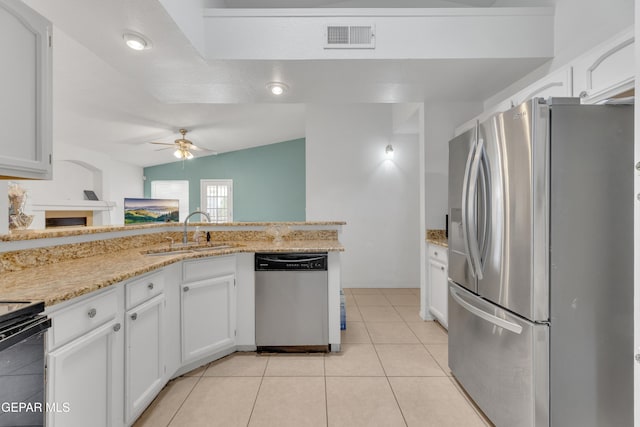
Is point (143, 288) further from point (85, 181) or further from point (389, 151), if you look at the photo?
point (85, 181)

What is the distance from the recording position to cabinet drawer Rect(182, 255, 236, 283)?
6.93 feet

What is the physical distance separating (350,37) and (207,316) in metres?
2.29

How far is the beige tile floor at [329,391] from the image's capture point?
1.73m

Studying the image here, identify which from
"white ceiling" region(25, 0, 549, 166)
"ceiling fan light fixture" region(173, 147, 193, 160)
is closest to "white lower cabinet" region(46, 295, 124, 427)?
"white ceiling" region(25, 0, 549, 166)

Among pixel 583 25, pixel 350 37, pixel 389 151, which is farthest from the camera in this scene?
pixel 389 151

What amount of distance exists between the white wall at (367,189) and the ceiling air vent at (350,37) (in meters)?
2.44

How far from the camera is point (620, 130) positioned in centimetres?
131

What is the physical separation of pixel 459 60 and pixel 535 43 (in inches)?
22.6

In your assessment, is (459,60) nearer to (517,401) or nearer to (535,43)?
(535,43)

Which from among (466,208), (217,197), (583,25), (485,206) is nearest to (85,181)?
(217,197)

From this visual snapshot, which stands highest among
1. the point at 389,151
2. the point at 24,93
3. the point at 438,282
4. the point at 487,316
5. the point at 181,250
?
the point at 389,151

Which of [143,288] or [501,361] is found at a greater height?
[143,288]

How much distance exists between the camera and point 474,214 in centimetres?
167

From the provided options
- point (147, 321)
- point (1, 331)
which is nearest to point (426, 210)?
point (147, 321)
